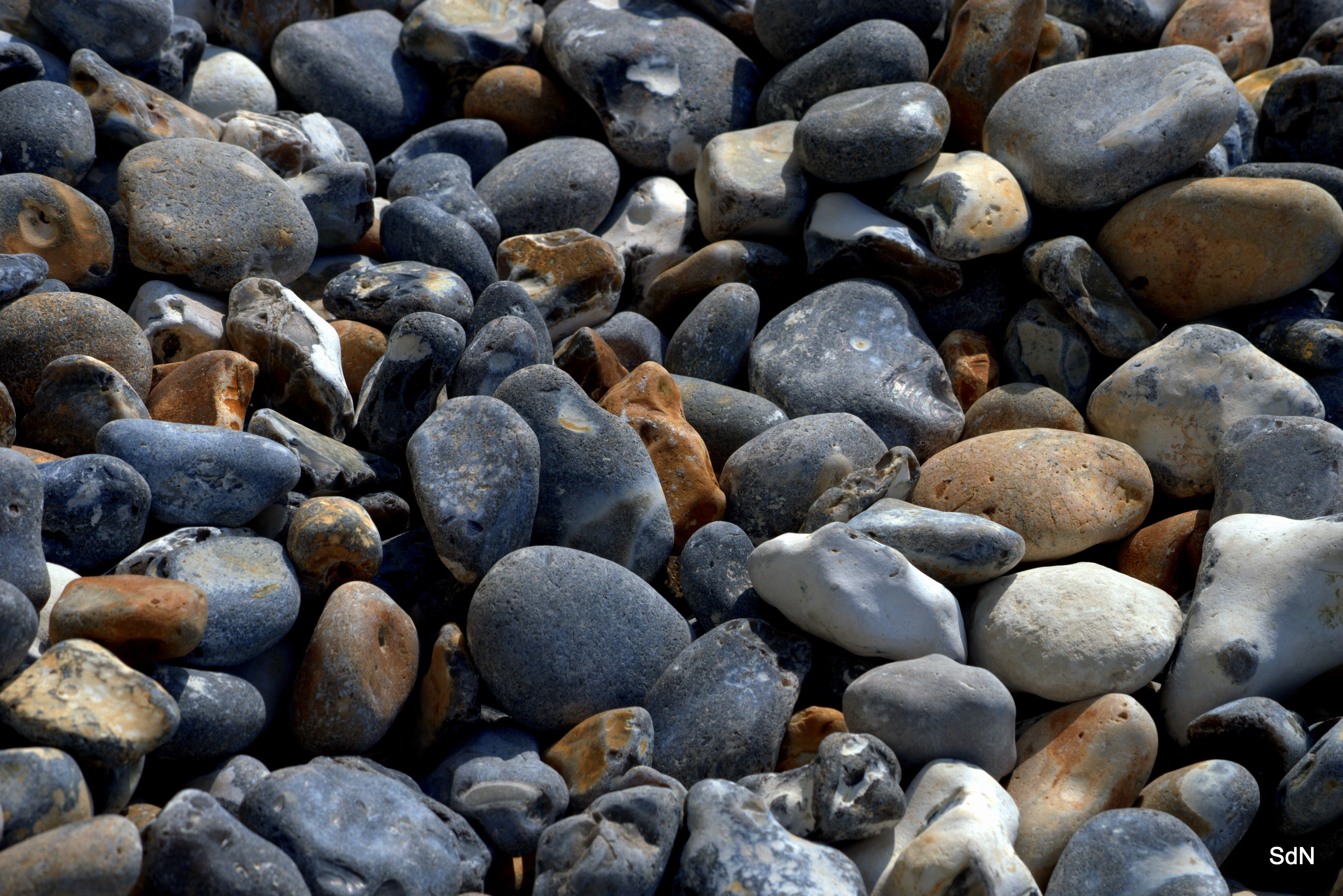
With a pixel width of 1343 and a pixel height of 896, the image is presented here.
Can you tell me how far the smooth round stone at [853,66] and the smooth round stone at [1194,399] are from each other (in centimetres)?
134

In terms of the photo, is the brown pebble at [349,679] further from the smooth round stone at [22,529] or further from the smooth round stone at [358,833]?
the smooth round stone at [22,529]

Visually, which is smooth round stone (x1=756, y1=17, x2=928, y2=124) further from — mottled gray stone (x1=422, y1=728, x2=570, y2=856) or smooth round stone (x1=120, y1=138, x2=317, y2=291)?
mottled gray stone (x1=422, y1=728, x2=570, y2=856)

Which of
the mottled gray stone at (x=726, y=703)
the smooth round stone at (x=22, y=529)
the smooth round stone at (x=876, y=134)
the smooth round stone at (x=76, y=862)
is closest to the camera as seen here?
the smooth round stone at (x=76, y=862)

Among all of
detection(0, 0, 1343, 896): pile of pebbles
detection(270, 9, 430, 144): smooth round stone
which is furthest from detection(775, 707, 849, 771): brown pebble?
detection(270, 9, 430, 144): smooth round stone

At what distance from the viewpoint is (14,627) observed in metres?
1.69

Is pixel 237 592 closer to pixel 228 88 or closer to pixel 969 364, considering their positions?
pixel 969 364

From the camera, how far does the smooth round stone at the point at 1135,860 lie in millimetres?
1777

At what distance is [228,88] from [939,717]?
3280 millimetres

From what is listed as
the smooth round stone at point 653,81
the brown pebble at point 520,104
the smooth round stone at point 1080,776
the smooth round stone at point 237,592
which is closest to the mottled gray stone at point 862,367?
the smooth round stone at point 653,81

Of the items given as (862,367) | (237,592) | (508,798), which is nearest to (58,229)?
(237,592)

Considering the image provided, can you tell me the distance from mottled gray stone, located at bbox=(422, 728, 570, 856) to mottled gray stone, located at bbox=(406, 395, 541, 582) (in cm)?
47

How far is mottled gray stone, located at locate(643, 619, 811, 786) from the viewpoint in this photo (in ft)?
6.95

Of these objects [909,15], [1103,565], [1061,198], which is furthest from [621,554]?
[909,15]

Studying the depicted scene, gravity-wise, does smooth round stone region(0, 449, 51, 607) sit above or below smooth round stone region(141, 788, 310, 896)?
above
